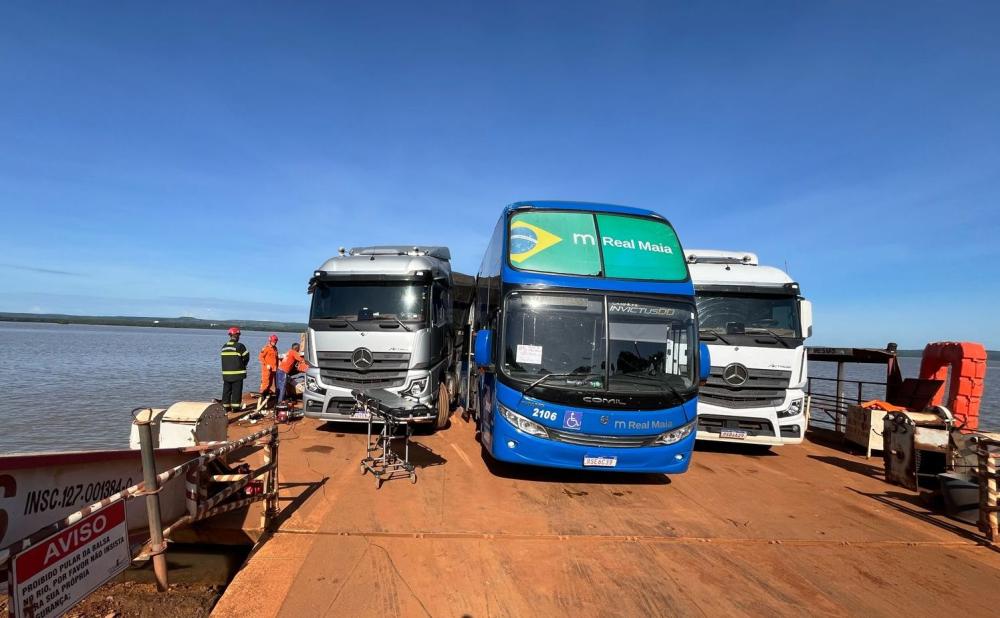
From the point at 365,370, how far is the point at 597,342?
4.34 m

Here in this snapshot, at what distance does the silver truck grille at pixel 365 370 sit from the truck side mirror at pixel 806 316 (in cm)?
667

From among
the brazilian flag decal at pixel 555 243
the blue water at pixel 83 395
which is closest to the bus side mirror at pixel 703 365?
the brazilian flag decal at pixel 555 243

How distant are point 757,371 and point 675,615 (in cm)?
543

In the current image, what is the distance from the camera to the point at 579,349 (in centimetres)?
591

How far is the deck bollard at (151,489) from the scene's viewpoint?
3.03 m

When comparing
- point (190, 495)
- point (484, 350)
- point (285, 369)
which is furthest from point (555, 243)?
point (285, 369)

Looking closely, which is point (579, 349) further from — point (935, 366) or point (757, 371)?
point (935, 366)

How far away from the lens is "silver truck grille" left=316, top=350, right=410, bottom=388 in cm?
840

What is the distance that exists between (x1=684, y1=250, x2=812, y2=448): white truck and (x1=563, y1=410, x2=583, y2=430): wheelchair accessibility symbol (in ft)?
10.7

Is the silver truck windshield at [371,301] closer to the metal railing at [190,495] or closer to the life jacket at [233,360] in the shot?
the life jacket at [233,360]

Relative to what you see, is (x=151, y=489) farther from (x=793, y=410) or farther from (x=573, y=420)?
(x=793, y=410)

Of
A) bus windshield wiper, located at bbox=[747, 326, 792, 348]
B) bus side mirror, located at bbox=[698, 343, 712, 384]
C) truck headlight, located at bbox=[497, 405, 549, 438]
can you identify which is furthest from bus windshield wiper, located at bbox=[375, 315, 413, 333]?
bus windshield wiper, located at bbox=[747, 326, 792, 348]

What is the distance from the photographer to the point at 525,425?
5.77 metres

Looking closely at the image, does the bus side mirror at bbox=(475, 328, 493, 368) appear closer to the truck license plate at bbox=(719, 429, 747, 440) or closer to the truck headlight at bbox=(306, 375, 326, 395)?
the truck headlight at bbox=(306, 375, 326, 395)
